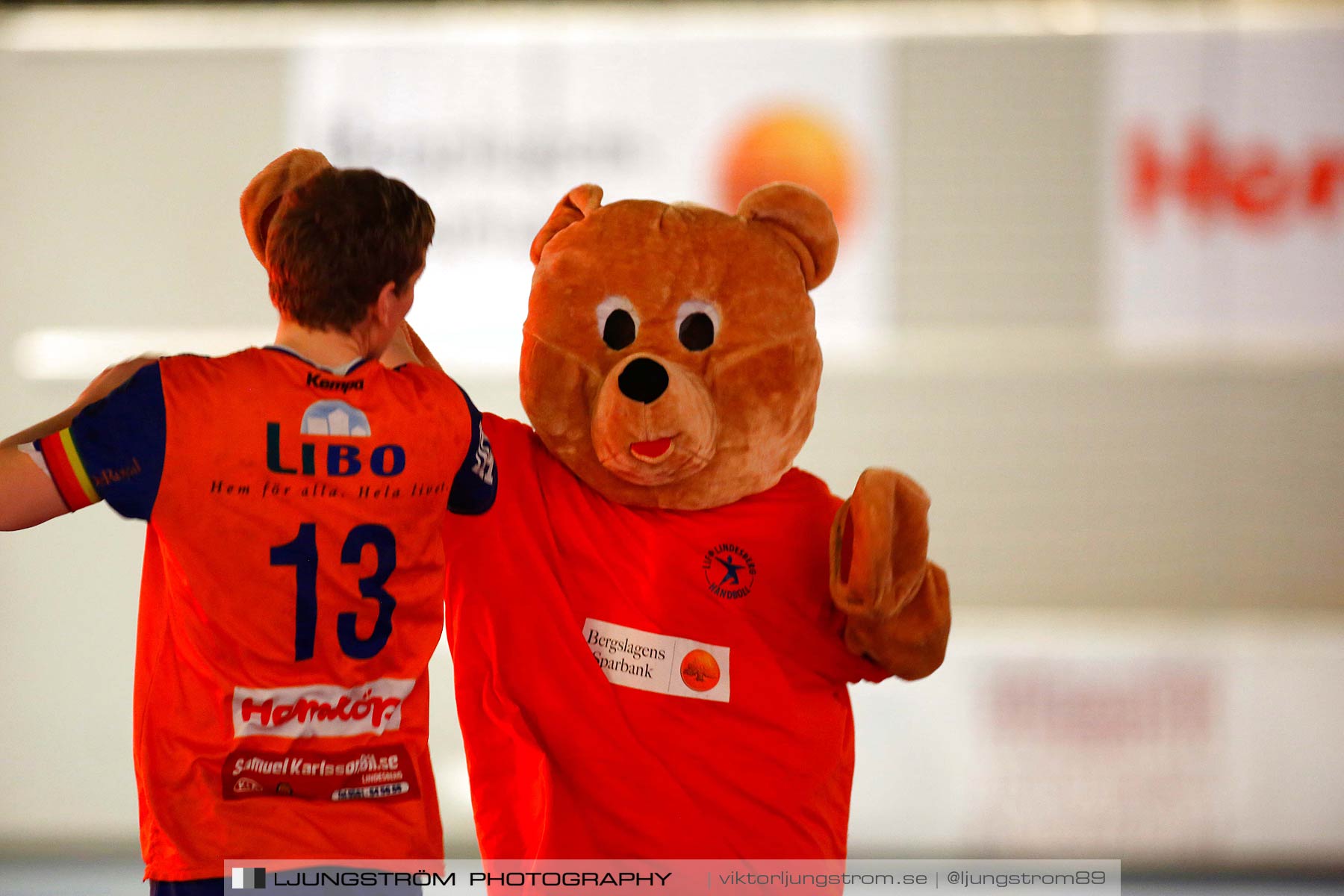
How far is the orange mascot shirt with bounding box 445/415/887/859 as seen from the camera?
1869 millimetres

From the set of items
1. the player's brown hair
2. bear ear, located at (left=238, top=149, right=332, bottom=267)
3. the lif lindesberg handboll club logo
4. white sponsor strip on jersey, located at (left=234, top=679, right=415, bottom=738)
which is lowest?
white sponsor strip on jersey, located at (left=234, top=679, right=415, bottom=738)

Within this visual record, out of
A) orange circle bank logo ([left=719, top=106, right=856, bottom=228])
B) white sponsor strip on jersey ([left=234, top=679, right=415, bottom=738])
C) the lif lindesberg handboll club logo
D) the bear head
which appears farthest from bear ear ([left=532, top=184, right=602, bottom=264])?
orange circle bank logo ([left=719, top=106, right=856, bottom=228])

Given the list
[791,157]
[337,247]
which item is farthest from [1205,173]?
[337,247]

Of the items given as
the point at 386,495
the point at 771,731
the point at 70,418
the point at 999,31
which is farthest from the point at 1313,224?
the point at 70,418

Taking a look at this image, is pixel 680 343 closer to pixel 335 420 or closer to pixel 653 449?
pixel 653 449

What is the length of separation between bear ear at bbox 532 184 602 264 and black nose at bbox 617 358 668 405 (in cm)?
33

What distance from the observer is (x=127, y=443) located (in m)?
1.38

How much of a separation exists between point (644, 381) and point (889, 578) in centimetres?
45

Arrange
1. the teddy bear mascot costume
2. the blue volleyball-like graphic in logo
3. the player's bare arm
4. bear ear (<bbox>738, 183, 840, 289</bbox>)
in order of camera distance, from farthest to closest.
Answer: bear ear (<bbox>738, 183, 840, 289</bbox>)
the teddy bear mascot costume
the blue volleyball-like graphic in logo
the player's bare arm

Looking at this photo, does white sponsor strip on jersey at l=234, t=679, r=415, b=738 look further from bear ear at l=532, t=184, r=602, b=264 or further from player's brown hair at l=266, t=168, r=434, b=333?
bear ear at l=532, t=184, r=602, b=264

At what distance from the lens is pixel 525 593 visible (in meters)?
1.89

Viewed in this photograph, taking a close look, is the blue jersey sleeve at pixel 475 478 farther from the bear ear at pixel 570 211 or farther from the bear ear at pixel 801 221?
the bear ear at pixel 801 221

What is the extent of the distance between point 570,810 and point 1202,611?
2617 millimetres

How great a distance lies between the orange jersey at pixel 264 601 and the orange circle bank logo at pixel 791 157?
8.02ft
